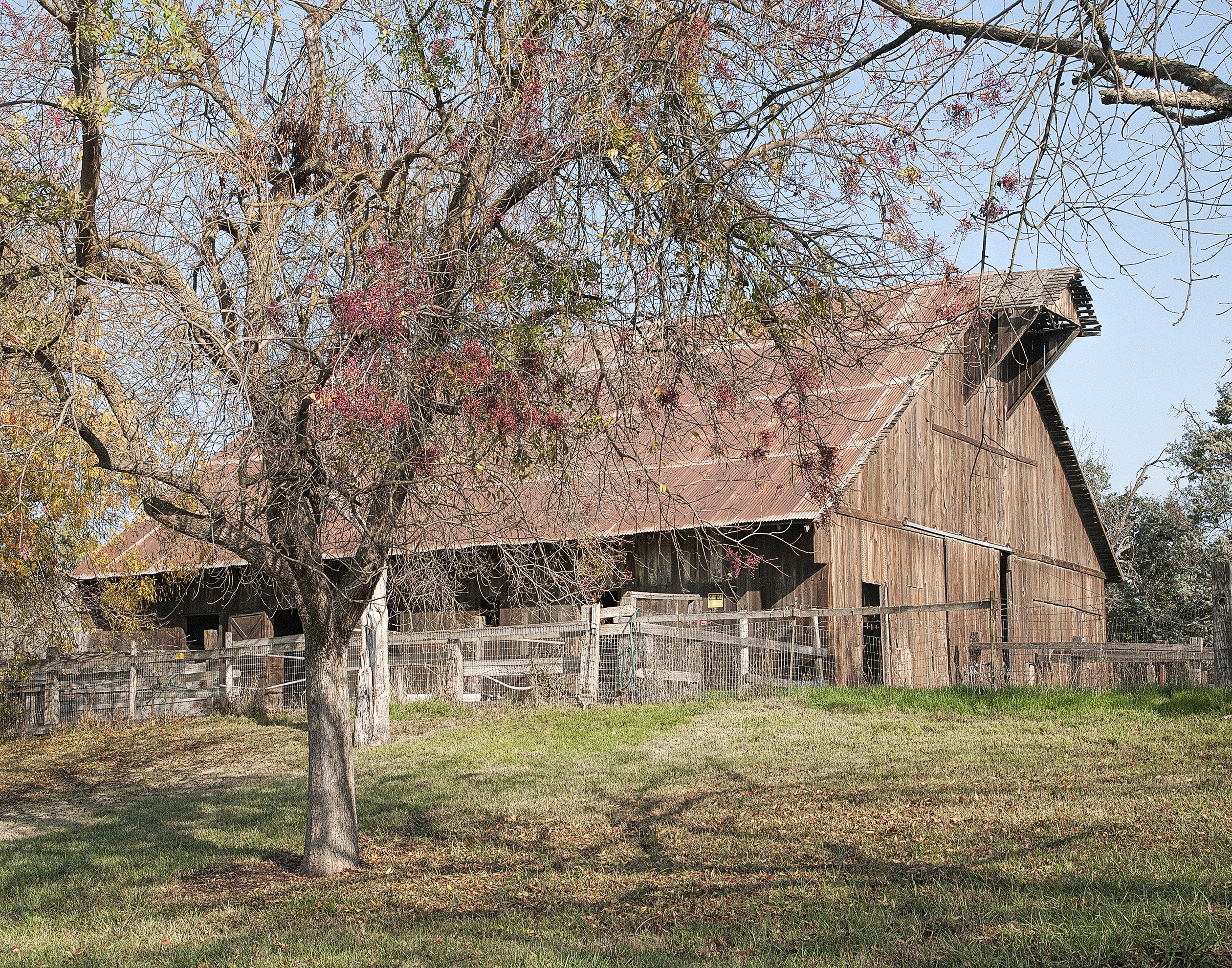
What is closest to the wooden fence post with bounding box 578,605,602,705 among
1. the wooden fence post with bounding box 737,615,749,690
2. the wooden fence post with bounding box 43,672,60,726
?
the wooden fence post with bounding box 737,615,749,690

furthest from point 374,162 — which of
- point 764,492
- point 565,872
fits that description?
point 764,492

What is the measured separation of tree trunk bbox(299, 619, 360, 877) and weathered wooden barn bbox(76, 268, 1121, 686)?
728cm

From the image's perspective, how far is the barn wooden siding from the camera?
64.3 feet

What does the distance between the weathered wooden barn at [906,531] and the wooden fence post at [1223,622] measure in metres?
3.19

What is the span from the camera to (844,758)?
11.5 m

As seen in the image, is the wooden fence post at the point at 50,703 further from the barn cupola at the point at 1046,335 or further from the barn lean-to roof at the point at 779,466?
the barn cupola at the point at 1046,335

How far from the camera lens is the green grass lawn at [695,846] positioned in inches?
237

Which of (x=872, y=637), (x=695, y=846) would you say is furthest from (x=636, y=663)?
(x=695, y=846)

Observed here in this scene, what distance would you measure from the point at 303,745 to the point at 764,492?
8.32 m

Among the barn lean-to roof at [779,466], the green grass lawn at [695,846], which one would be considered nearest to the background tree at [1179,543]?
the barn lean-to roof at [779,466]

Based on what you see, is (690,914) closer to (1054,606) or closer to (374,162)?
(374,162)

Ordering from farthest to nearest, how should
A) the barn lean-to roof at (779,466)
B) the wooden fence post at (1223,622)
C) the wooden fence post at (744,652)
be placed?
the wooden fence post at (744,652), the barn lean-to roof at (779,466), the wooden fence post at (1223,622)

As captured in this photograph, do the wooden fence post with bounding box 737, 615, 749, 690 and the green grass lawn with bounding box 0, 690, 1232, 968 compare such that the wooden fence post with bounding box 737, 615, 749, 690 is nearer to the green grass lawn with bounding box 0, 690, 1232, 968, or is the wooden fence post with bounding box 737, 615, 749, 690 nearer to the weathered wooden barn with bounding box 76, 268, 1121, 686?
the weathered wooden barn with bounding box 76, 268, 1121, 686

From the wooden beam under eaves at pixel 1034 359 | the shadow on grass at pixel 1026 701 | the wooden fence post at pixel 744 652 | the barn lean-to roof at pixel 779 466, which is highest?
the wooden beam under eaves at pixel 1034 359
